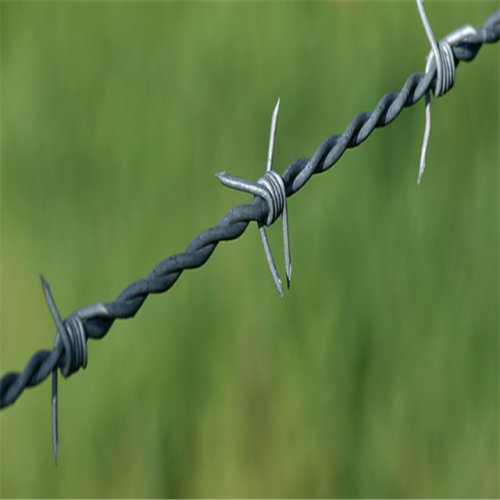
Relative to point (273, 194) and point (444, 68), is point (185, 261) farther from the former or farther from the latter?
point (444, 68)

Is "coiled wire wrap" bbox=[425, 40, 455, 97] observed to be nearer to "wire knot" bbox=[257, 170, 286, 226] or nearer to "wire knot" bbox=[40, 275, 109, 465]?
"wire knot" bbox=[257, 170, 286, 226]

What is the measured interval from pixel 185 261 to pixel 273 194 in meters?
0.13

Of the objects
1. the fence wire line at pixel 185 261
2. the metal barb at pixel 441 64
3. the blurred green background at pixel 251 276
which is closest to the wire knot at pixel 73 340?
the fence wire line at pixel 185 261

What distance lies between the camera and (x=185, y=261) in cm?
76

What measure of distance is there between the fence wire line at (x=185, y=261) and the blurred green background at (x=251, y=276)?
2.29 ft

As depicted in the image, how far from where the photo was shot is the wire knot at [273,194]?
819 millimetres

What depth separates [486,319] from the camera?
1.65m

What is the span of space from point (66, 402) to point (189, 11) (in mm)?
1070

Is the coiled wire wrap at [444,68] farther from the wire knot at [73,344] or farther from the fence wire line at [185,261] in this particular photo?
the wire knot at [73,344]

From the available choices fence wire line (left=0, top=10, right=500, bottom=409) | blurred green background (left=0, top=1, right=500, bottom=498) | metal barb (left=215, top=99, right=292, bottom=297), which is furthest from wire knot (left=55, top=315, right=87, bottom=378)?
blurred green background (left=0, top=1, right=500, bottom=498)

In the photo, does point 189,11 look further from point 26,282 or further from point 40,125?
point 26,282

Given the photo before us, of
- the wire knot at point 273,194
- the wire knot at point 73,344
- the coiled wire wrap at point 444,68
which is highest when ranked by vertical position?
the coiled wire wrap at point 444,68

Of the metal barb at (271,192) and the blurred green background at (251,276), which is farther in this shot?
the blurred green background at (251,276)

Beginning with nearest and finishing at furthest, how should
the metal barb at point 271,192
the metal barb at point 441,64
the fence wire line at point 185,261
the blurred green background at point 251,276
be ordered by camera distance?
1. the fence wire line at point 185,261
2. the metal barb at point 271,192
3. the metal barb at point 441,64
4. the blurred green background at point 251,276
